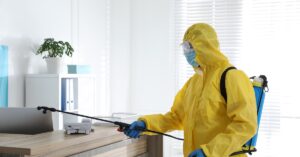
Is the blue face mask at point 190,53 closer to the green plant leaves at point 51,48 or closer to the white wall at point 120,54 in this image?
the green plant leaves at point 51,48

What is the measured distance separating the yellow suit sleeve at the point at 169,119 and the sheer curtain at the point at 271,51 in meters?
2.03

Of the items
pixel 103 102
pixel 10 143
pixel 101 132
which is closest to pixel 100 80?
pixel 103 102

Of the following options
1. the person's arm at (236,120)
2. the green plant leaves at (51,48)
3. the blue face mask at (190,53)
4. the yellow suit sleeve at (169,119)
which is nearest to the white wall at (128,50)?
the green plant leaves at (51,48)

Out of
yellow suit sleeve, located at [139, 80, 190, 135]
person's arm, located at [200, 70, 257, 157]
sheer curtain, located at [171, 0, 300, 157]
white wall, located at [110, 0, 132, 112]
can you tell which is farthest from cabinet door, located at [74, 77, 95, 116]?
person's arm, located at [200, 70, 257, 157]

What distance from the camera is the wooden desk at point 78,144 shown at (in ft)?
5.97

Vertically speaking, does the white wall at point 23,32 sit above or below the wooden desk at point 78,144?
above

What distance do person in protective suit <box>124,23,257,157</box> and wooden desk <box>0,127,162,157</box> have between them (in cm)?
18

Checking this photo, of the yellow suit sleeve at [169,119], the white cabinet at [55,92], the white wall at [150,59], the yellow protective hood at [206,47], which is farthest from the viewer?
the white wall at [150,59]

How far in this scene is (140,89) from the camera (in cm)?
470

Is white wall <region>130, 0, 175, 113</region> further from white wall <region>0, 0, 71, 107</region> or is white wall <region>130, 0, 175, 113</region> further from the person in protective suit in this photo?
the person in protective suit

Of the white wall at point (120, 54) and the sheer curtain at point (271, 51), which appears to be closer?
the sheer curtain at point (271, 51)

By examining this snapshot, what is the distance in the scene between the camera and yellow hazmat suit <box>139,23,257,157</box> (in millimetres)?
1920

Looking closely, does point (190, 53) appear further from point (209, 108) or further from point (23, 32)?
point (23, 32)

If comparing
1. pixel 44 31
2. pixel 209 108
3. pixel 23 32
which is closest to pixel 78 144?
pixel 209 108
